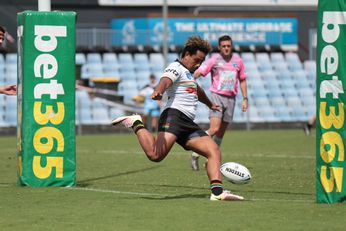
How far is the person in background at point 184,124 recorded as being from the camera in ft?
41.4

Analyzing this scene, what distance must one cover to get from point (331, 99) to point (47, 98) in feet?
14.0

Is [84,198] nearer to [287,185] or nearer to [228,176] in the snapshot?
[228,176]

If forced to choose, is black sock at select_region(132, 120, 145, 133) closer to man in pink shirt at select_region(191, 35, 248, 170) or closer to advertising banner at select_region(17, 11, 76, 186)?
advertising banner at select_region(17, 11, 76, 186)

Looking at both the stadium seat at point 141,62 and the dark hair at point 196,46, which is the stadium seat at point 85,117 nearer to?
the stadium seat at point 141,62

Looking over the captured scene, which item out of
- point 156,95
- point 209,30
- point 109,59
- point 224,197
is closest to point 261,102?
point 109,59

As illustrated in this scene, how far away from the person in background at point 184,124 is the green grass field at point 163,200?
41cm

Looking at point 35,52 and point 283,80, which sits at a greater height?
point 35,52

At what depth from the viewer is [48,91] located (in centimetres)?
1452

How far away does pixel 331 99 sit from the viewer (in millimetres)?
12211

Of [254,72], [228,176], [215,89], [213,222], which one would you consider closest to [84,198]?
[228,176]

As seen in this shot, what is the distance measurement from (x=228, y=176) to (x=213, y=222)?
291cm

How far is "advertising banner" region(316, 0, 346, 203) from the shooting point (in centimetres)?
1212

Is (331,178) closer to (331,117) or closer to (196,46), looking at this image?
(331,117)

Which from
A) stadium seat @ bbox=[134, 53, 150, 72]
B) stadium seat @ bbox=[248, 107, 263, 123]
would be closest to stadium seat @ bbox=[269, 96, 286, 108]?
stadium seat @ bbox=[248, 107, 263, 123]
